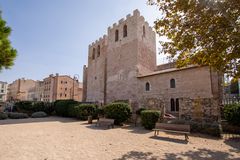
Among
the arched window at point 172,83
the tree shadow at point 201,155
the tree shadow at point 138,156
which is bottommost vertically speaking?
the tree shadow at point 201,155

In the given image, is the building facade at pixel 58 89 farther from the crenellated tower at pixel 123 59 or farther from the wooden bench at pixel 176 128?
the wooden bench at pixel 176 128

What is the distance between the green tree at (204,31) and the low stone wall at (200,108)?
5.43 metres

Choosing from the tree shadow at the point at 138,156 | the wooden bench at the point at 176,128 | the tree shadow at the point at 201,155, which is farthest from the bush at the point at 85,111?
the tree shadow at the point at 201,155

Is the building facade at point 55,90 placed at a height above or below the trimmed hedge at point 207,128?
above

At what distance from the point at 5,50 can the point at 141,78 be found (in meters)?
19.5

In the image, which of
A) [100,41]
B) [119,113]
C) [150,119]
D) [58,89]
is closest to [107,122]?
[119,113]

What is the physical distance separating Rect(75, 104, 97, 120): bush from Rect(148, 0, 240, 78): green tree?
A: 37.4 feet

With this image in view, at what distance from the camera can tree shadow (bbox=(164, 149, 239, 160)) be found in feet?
19.3

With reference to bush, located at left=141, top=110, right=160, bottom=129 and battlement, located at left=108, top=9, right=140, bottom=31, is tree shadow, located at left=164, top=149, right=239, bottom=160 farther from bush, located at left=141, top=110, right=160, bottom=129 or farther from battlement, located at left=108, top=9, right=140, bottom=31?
battlement, located at left=108, top=9, right=140, bottom=31

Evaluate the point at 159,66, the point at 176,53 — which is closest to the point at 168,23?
the point at 176,53

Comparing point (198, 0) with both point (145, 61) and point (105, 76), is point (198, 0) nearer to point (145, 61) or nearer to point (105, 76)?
point (145, 61)

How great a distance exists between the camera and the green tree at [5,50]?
21.7 ft

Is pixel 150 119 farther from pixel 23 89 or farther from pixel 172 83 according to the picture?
pixel 23 89

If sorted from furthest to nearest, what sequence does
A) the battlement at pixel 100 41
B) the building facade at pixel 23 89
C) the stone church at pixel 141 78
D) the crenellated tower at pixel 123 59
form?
the building facade at pixel 23 89, the battlement at pixel 100 41, the crenellated tower at pixel 123 59, the stone church at pixel 141 78
